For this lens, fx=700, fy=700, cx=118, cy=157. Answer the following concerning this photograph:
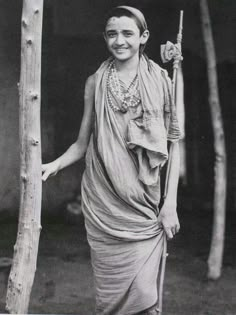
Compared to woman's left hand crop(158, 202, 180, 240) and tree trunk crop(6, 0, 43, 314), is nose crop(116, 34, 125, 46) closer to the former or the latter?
tree trunk crop(6, 0, 43, 314)

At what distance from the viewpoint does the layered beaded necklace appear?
3.80 m

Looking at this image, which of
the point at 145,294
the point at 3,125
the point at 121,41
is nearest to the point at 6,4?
the point at 3,125

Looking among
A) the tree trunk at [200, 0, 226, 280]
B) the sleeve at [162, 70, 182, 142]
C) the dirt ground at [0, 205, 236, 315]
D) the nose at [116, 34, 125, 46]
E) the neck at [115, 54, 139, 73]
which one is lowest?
the dirt ground at [0, 205, 236, 315]

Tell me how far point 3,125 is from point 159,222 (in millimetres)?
2110

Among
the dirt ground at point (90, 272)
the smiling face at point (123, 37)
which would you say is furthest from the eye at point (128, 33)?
the dirt ground at point (90, 272)

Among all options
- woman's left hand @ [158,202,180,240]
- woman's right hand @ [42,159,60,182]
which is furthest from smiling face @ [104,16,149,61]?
woman's left hand @ [158,202,180,240]

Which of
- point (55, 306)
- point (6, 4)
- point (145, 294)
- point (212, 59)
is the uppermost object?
point (6, 4)

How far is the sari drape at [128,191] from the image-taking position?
380 centimetres

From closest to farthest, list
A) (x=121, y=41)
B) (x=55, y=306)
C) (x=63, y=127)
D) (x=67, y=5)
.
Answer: (x=121, y=41)
(x=55, y=306)
(x=67, y=5)
(x=63, y=127)

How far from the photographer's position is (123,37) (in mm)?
3805

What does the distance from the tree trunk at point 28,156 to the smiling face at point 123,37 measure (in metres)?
0.40

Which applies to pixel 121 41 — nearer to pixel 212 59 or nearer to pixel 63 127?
pixel 212 59

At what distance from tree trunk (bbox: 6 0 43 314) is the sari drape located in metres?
0.31

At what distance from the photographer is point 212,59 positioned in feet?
16.4
